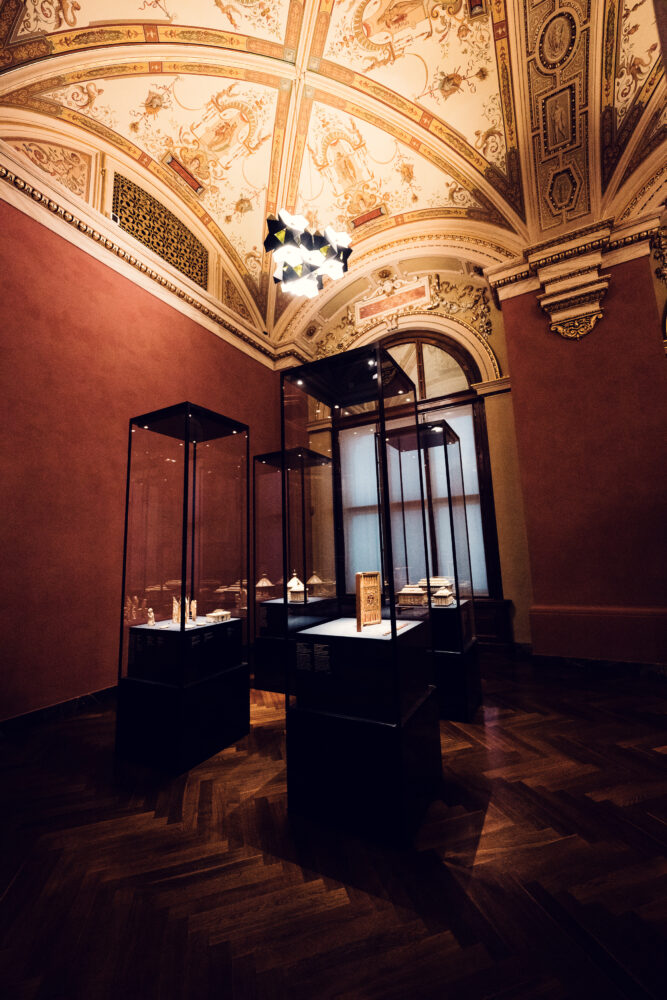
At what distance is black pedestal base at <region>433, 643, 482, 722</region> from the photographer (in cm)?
343

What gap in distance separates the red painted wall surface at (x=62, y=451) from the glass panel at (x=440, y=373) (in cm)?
404

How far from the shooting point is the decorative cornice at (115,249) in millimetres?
4059

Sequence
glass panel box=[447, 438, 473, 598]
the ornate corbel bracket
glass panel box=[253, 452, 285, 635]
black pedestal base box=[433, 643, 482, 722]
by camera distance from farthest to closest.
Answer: the ornate corbel bracket
glass panel box=[253, 452, 285, 635]
glass panel box=[447, 438, 473, 598]
black pedestal base box=[433, 643, 482, 722]

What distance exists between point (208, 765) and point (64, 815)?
0.83m

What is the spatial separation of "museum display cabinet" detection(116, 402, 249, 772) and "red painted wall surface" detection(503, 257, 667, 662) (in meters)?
3.57

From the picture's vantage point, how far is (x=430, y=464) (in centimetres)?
430

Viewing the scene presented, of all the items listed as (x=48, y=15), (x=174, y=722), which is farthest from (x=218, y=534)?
(x=48, y=15)

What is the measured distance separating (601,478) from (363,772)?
433cm

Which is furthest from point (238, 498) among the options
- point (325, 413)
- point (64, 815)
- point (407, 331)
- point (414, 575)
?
point (407, 331)

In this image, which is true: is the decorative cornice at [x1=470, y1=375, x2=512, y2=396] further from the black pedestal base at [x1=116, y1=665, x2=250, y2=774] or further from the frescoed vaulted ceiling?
the black pedestal base at [x1=116, y1=665, x2=250, y2=774]

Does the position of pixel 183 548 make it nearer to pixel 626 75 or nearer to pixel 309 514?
pixel 309 514

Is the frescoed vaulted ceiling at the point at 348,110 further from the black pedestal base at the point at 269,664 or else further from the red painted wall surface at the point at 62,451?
the black pedestal base at the point at 269,664

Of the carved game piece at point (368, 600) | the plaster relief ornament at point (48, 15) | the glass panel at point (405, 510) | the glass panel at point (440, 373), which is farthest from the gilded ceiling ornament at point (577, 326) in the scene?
the plaster relief ornament at point (48, 15)

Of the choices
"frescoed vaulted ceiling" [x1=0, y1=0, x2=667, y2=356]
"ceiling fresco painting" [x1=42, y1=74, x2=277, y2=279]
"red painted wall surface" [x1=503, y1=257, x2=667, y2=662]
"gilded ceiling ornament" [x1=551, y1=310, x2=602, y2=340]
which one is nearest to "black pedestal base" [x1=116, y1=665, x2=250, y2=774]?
"red painted wall surface" [x1=503, y1=257, x2=667, y2=662]
